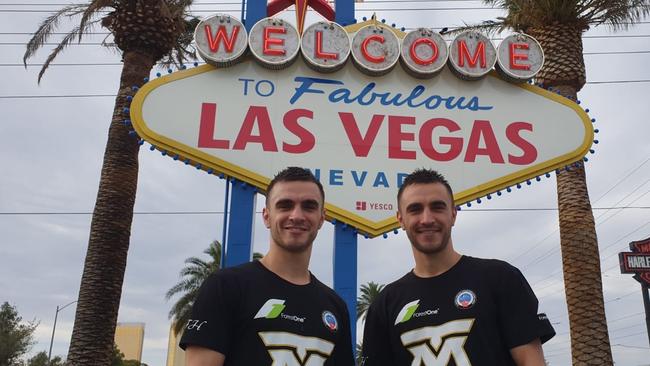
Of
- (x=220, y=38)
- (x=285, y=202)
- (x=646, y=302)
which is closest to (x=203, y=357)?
(x=285, y=202)

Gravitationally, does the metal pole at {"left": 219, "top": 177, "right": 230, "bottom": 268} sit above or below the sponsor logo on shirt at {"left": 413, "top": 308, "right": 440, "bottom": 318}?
above

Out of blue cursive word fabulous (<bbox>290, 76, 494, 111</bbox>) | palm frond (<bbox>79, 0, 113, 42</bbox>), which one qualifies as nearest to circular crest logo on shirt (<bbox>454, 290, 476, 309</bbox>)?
blue cursive word fabulous (<bbox>290, 76, 494, 111</bbox>)

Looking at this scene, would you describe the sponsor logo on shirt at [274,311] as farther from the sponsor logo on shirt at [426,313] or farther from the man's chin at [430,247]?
the man's chin at [430,247]

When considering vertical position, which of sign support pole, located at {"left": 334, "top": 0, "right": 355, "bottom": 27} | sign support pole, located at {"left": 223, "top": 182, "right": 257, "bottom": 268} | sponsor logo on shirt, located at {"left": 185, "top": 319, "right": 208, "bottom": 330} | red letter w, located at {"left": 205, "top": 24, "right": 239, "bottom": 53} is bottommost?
sponsor logo on shirt, located at {"left": 185, "top": 319, "right": 208, "bottom": 330}

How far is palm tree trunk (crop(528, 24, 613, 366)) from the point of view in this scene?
36.3ft

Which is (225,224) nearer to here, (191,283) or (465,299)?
(465,299)

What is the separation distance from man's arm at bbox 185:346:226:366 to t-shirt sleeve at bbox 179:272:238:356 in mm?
22

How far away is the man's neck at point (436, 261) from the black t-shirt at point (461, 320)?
35 millimetres

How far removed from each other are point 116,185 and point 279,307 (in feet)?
34.7

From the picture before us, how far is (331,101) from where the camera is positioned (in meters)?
7.60

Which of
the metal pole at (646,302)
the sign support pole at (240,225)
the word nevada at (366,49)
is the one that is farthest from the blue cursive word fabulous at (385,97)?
the metal pole at (646,302)

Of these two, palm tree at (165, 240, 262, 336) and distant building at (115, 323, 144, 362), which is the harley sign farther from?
distant building at (115, 323, 144, 362)

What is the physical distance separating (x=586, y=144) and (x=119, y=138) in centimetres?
986

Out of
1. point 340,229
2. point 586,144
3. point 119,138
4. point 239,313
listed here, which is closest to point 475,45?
point 586,144
